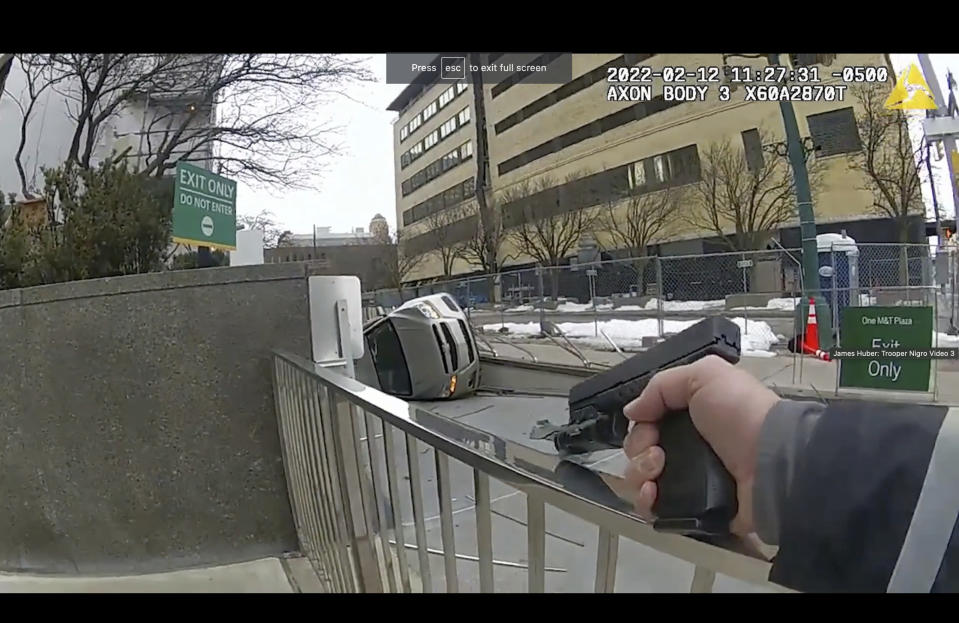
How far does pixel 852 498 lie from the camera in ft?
0.98

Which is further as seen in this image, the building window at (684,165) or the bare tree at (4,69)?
the building window at (684,165)

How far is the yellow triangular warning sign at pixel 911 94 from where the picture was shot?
2895mm

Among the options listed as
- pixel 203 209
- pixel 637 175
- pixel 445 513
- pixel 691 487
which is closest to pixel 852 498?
pixel 691 487

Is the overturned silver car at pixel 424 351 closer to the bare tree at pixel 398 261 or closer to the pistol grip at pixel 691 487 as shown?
the bare tree at pixel 398 261

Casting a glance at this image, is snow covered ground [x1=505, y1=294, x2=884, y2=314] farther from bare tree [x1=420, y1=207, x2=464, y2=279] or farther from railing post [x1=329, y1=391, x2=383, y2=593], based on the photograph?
railing post [x1=329, y1=391, x2=383, y2=593]

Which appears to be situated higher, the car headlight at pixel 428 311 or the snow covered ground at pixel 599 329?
the car headlight at pixel 428 311

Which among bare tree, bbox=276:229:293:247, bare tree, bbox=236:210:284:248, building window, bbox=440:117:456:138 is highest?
building window, bbox=440:117:456:138

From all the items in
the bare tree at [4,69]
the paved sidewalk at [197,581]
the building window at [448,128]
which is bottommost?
the paved sidewalk at [197,581]

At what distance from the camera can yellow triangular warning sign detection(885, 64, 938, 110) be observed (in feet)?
9.50

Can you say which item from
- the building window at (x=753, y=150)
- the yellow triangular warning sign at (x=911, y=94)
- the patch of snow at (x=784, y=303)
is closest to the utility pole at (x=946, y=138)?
the yellow triangular warning sign at (x=911, y=94)

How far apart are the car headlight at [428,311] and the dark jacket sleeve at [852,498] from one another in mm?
3026

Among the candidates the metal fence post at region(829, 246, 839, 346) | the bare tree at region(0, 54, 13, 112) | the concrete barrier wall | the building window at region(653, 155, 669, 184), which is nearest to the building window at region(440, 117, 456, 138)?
the building window at region(653, 155, 669, 184)

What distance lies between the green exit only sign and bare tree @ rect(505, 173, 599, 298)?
1479 mm
